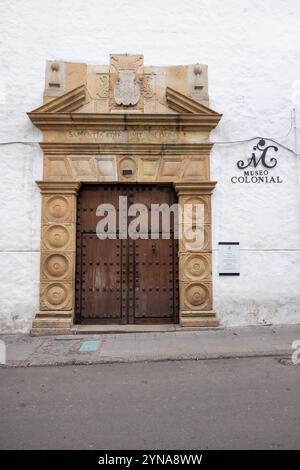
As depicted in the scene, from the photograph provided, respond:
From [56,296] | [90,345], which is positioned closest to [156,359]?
[90,345]

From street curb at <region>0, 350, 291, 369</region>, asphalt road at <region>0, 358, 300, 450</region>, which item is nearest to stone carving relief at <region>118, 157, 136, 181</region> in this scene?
street curb at <region>0, 350, 291, 369</region>

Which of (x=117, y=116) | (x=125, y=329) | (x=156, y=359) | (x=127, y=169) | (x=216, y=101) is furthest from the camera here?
(x=216, y=101)

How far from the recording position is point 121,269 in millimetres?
6453

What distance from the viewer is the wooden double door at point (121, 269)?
6.42 meters

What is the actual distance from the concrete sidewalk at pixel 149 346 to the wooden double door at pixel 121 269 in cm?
52

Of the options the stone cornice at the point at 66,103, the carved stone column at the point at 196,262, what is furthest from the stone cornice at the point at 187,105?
the stone cornice at the point at 66,103

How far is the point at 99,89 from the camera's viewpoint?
6629 millimetres

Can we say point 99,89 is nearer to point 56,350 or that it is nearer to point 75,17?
point 75,17

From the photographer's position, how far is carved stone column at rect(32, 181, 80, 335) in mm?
6113

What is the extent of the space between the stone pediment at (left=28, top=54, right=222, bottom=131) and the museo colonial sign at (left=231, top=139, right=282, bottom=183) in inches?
33.7

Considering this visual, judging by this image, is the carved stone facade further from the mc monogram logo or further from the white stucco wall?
the mc monogram logo

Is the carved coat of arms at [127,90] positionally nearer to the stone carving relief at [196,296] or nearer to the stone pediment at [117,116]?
the stone pediment at [117,116]

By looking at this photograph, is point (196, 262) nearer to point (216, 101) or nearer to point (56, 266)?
point (56, 266)

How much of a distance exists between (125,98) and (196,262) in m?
3.05
